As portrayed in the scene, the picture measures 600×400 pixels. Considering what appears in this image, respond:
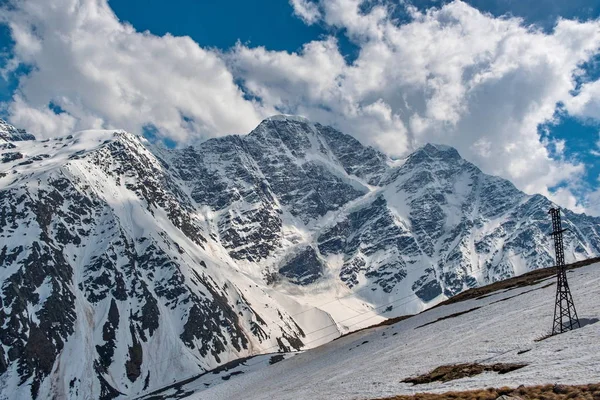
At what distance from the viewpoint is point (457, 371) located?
4056cm

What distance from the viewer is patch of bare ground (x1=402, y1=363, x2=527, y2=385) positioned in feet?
121

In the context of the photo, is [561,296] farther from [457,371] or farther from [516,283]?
[516,283]

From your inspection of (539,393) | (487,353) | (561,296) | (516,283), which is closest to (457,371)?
(487,353)

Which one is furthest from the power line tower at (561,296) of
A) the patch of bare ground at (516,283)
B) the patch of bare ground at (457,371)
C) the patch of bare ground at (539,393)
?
the patch of bare ground at (516,283)

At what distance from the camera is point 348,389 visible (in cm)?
4978

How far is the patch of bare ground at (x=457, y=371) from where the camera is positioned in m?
36.7

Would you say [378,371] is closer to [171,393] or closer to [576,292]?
[576,292]

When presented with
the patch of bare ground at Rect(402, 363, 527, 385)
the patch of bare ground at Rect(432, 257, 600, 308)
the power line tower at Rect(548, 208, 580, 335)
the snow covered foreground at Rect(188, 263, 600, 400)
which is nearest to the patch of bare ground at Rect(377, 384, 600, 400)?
the snow covered foreground at Rect(188, 263, 600, 400)

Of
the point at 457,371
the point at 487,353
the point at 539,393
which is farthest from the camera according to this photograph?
the point at 487,353

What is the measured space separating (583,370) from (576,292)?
127 ft

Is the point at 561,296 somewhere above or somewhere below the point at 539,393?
above

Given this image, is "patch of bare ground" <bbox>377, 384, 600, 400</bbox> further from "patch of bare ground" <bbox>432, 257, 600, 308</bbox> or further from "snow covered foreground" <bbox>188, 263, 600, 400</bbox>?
"patch of bare ground" <bbox>432, 257, 600, 308</bbox>

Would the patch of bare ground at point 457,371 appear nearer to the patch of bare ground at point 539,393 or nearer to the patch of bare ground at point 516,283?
the patch of bare ground at point 539,393

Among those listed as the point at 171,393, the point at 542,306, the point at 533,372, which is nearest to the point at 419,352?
the point at 542,306
